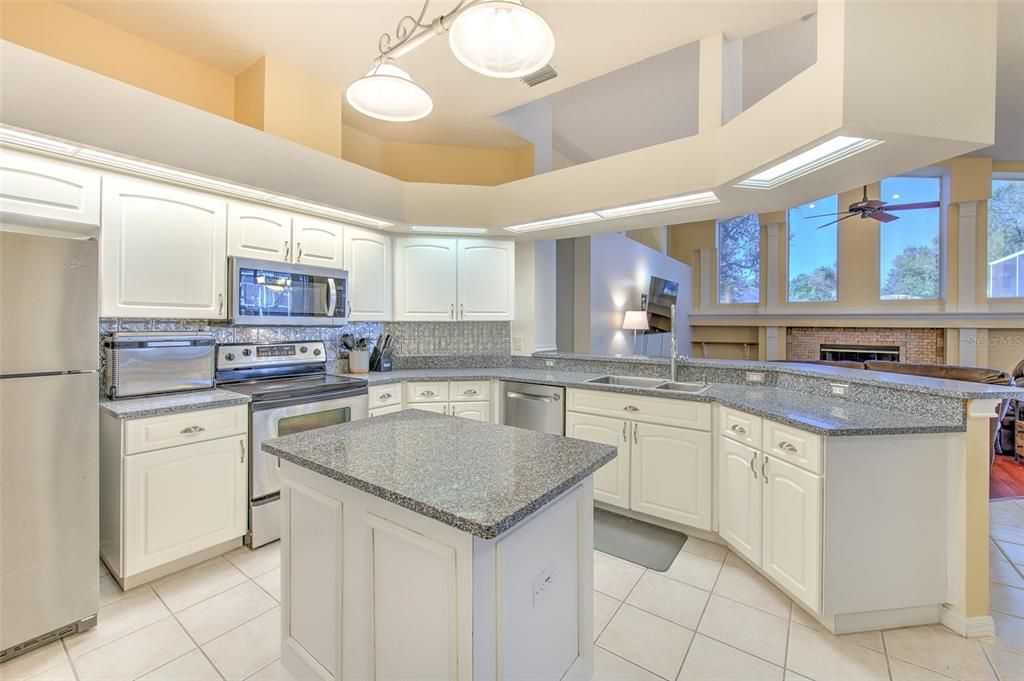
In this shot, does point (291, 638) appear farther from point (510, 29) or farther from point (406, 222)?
point (406, 222)

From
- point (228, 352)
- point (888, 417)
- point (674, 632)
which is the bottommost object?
point (674, 632)

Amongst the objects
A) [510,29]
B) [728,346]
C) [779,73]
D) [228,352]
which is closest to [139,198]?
[228,352]

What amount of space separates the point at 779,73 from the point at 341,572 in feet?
13.6

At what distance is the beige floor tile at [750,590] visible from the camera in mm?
2043

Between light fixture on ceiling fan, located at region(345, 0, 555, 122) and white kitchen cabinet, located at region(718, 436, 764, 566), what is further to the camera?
white kitchen cabinet, located at region(718, 436, 764, 566)

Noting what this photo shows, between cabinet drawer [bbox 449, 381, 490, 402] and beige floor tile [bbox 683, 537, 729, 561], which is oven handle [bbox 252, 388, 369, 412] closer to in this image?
cabinet drawer [bbox 449, 381, 490, 402]

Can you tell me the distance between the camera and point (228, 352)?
2.76m

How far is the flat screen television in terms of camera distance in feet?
23.4

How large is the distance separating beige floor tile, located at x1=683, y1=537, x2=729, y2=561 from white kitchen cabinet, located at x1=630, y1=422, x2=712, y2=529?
13 cm

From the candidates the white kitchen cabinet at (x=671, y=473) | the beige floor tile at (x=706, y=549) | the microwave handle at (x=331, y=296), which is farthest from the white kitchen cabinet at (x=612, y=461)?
the microwave handle at (x=331, y=296)

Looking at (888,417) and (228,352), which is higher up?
(228,352)

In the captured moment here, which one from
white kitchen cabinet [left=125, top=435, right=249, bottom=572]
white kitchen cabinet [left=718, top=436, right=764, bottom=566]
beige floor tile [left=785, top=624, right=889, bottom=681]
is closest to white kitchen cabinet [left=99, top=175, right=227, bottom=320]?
white kitchen cabinet [left=125, top=435, right=249, bottom=572]

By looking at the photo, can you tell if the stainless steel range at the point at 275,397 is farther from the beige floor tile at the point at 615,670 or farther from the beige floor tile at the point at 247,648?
the beige floor tile at the point at 615,670

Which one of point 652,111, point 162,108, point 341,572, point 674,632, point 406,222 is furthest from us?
point 652,111
